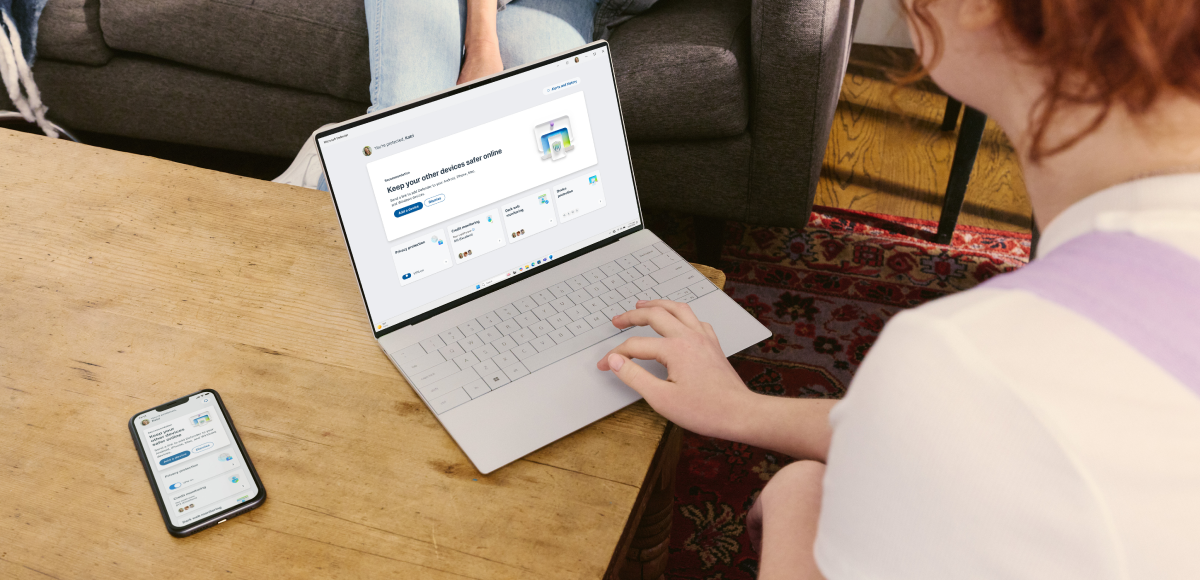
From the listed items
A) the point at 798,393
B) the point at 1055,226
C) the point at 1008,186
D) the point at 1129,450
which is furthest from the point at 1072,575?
the point at 1008,186

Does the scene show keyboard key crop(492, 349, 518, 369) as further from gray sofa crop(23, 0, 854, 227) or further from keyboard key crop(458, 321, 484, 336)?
gray sofa crop(23, 0, 854, 227)

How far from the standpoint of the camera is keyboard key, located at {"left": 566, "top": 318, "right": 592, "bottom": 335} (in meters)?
0.79

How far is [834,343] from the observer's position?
5.23 ft

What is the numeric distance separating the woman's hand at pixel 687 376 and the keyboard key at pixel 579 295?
0.10 m

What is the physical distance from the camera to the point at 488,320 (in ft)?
2.64

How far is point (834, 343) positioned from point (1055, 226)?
123 centimetres

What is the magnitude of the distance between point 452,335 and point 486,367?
6 centimetres

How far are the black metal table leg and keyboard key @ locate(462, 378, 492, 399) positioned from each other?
1.27 metres

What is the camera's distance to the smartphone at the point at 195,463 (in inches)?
24.5

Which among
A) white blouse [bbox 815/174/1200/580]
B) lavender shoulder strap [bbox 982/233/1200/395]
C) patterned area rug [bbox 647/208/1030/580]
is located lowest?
patterned area rug [bbox 647/208/1030/580]

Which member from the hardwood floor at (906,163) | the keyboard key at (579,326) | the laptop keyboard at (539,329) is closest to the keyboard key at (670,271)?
the laptop keyboard at (539,329)

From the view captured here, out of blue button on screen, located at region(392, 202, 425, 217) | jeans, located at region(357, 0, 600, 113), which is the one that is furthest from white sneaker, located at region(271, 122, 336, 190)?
blue button on screen, located at region(392, 202, 425, 217)

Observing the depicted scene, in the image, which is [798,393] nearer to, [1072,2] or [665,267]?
[665,267]

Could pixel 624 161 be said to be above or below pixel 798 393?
above
